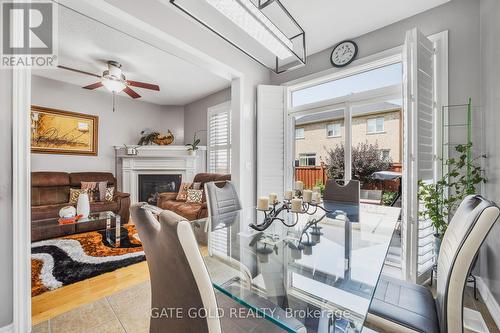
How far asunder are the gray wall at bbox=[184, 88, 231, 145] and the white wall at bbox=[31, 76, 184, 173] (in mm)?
214

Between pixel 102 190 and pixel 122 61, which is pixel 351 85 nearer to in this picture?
pixel 122 61

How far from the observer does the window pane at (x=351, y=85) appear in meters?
2.60

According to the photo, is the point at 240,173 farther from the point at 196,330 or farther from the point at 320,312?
the point at 196,330

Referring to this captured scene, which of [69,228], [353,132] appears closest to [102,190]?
[69,228]

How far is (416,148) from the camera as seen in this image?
6.19ft

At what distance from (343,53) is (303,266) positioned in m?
2.86

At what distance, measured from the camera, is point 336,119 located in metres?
3.24

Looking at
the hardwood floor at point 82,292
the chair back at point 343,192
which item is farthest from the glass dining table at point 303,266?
the hardwood floor at point 82,292

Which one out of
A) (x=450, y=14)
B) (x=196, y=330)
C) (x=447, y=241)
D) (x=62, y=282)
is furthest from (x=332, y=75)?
(x=62, y=282)

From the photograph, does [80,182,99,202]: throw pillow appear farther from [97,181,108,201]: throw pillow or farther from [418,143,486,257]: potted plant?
[418,143,486,257]: potted plant

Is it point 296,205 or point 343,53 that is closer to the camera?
point 296,205

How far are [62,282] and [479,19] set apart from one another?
4.68 m

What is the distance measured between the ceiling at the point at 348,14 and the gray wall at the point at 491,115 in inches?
23.7

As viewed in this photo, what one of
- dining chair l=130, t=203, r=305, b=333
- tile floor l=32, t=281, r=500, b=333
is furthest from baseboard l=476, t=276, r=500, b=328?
dining chair l=130, t=203, r=305, b=333
